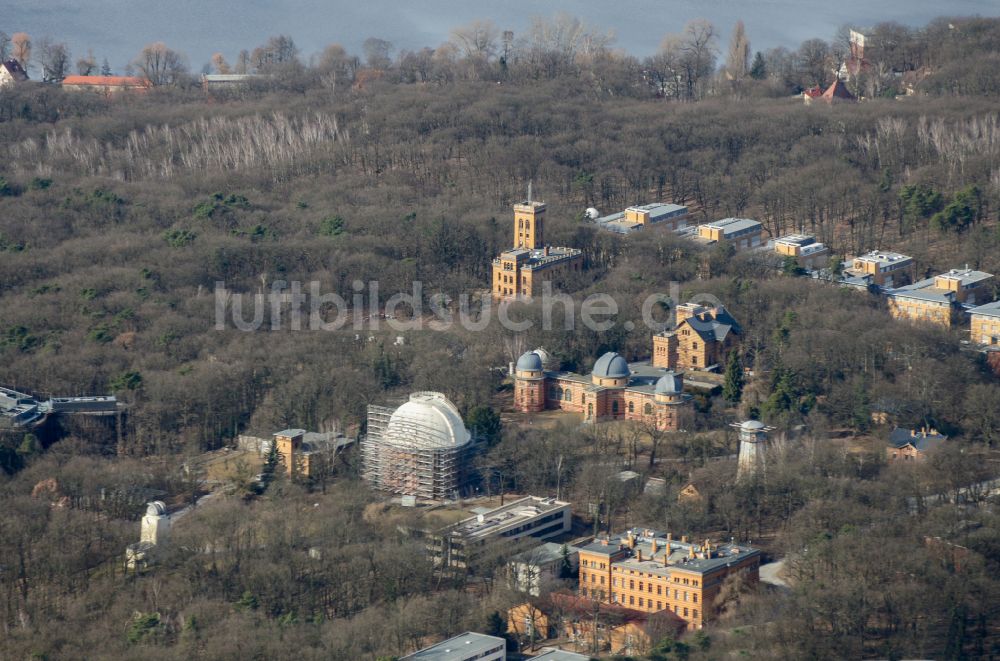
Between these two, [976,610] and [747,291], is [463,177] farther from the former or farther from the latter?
[976,610]

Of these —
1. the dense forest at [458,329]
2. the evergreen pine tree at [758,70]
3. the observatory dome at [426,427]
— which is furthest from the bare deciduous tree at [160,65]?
the observatory dome at [426,427]

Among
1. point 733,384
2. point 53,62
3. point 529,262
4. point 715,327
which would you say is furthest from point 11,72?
point 733,384

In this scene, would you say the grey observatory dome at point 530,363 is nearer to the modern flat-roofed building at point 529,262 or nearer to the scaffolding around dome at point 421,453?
the scaffolding around dome at point 421,453

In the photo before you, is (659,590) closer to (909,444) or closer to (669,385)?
(909,444)

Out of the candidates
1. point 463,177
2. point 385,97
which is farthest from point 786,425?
point 385,97

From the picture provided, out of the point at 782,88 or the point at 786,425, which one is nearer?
the point at 786,425
